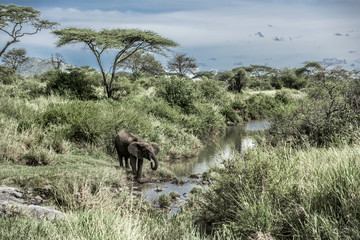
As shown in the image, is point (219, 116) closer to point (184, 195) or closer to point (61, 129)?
point (61, 129)

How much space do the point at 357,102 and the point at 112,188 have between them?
7830 millimetres

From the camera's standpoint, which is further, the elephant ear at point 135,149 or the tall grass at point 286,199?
the elephant ear at point 135,149

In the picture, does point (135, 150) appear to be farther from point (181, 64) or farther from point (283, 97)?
point (181, 64)

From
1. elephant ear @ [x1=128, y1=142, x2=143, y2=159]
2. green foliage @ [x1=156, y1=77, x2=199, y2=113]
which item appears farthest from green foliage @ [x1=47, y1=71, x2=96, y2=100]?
elephant ear @ [x1=128, y1=142, x2=143, y2=159]

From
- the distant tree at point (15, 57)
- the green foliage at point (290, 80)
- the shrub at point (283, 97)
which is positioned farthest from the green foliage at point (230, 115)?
the distant tree at point (15, 57)

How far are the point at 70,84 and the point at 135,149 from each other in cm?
1318

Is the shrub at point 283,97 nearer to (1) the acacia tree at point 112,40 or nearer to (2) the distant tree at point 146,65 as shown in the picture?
(1) the acacia tree at point 112,40

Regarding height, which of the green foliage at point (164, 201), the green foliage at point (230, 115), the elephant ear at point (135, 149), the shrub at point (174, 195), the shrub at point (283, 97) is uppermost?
the elephant ear at point (135, 149)

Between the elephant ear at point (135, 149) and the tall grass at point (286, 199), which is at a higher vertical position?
the tall grass at point (286, 199)

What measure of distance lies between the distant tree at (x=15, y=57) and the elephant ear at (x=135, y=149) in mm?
64331

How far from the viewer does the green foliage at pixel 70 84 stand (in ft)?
67.6

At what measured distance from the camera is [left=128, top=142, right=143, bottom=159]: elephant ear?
9.43 meters

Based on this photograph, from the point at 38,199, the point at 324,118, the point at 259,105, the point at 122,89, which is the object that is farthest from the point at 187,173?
the point at 259,105

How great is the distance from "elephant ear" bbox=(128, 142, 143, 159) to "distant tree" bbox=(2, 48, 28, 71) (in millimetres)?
64331
